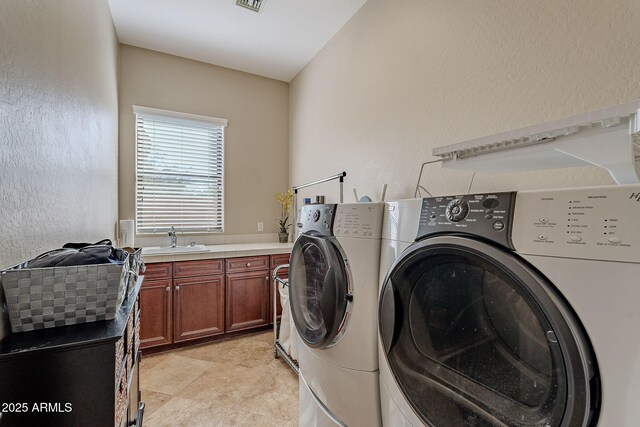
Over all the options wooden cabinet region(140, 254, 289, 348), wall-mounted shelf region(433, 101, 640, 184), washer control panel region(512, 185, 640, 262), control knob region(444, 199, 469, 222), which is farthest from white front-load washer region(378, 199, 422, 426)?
wooden cabinet region(140, 254, 289, 348)

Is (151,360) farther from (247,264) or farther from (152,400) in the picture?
(247,264)

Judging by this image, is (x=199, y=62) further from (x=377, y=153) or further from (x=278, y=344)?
(x=278, y=344)

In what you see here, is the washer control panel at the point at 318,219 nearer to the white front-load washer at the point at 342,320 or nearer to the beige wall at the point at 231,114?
the white front-load washer at the point at 342,320

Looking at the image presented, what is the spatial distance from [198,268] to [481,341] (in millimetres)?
2430

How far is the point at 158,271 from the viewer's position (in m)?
2.51

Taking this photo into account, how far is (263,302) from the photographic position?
2.96 m

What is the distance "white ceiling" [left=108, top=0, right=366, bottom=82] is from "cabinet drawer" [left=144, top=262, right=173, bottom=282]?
2.13m

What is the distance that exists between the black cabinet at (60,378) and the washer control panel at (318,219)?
862mm

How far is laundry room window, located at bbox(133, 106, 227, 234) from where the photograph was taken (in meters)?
3.00

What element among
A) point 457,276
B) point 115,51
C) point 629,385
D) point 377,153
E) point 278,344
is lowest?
point 278,344

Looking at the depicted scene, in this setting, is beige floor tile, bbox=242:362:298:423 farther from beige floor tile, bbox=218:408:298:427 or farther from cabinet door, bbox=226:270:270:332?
cabinet door, bbox=226:270:270:332

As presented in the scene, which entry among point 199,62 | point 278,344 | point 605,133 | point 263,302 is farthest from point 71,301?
point 199,62

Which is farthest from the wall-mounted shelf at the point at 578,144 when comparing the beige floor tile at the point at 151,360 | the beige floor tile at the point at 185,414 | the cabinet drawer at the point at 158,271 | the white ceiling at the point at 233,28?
the beige floor tile at the point at 151,360

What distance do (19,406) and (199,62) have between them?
11.0 feet
